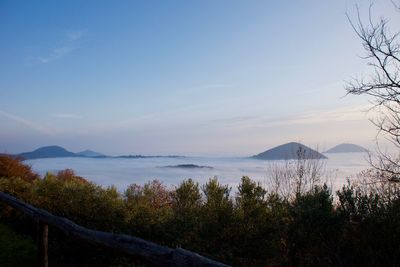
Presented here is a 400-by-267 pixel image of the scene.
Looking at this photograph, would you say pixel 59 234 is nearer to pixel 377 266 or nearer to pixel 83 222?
pixel 83 222

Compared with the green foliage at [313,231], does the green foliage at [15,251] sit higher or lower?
lower

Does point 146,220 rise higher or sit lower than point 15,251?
higher

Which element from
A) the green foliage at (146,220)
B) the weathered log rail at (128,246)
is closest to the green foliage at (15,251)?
the weathered log rail at (128,246)

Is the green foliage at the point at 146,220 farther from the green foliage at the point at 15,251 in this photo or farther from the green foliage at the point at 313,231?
the green foliage at the point at 313,231

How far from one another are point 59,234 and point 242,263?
12.5 feet

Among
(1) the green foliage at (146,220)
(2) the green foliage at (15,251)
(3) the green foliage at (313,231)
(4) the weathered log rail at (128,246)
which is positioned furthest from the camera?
(1) the green foliage at (146,220)

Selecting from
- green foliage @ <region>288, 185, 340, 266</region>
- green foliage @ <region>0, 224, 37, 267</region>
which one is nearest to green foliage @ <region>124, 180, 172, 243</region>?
green foliage @ <region>0, 224, 37, 267</region>

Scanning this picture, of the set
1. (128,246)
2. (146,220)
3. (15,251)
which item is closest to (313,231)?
(146,220)

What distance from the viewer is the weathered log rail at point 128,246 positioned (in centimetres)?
239

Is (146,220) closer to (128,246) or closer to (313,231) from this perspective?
(313,231)

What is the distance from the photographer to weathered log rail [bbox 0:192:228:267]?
7.84ft

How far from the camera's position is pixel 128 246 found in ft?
10.3

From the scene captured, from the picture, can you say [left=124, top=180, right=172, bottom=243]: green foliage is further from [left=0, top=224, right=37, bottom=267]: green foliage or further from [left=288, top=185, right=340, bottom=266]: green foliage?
[left=288, top=185, right=340, bottom=266]: green foliage

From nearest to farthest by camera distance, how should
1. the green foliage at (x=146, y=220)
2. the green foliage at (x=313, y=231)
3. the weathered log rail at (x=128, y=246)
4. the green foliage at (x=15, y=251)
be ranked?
1. the weathered log rail at (x=128, y=246)
2. the green foliage at (x=313, y=231)
3. the green foliage at (x=15, y=251)
4. the green foliage at (x=146, y=220)
